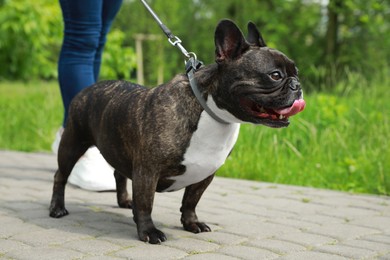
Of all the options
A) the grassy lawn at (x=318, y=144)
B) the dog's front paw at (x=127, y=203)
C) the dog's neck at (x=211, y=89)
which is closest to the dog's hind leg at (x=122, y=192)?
the dog's front paw at (x=127, y=203)

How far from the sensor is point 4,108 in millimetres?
10383

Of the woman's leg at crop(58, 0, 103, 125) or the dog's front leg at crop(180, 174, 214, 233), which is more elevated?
the woman's leg at crop(58, 0, 103, 125)

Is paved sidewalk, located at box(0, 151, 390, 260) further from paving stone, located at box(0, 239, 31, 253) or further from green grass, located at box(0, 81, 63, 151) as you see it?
green grass, located at box(0, 81, 63, 151)

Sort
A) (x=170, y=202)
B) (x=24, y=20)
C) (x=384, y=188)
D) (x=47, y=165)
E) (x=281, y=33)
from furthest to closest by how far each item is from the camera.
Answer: (x=281, y=33)
(x=24, y=20)
(x=47, y=165)
(x=384, y=188)
(x=170, y=202)

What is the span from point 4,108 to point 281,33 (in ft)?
39.5

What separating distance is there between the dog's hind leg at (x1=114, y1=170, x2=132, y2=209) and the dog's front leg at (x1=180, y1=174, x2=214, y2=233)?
2.27 ft

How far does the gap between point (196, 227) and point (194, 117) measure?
77 cm

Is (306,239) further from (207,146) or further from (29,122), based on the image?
(29,122)

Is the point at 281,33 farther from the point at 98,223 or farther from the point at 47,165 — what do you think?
the point at 98,223

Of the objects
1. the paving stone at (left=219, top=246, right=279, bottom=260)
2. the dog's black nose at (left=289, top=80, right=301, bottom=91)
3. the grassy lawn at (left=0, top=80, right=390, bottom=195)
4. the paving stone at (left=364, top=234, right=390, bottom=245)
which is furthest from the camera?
the grassy lawn at (left=0, top=80, right=390, bottom=195)

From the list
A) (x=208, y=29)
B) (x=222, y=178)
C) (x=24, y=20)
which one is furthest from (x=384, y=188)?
(x=208, y=29)

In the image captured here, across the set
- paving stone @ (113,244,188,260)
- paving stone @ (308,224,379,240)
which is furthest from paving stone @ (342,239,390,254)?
paving stone @ (113,244,188,260)

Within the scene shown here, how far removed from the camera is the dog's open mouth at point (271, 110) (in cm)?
316

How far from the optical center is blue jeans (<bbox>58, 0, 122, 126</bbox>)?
16.8 feet
